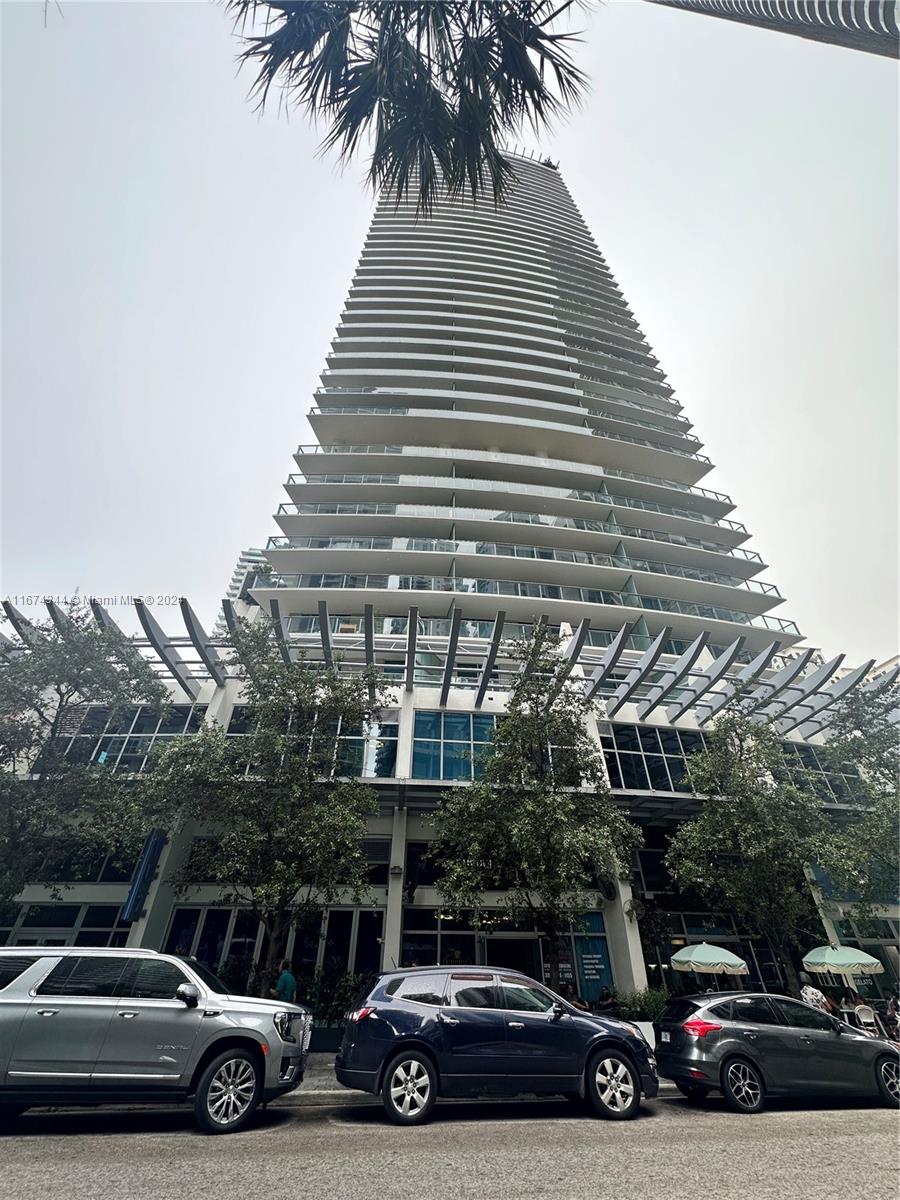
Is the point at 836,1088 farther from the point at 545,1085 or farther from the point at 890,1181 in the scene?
the point at 545,1085

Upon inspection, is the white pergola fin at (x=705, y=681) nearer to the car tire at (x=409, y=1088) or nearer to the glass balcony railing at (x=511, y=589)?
the glass balcony railing at (x=511, y=589)

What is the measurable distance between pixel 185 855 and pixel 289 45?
17.6 metres

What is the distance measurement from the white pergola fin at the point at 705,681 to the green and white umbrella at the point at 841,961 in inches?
276

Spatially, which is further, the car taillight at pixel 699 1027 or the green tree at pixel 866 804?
the green tree at pixel 866 804

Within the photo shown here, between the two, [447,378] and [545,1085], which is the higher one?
Answer: [447,378]

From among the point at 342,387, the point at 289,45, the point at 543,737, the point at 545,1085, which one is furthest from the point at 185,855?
the point at 342,387

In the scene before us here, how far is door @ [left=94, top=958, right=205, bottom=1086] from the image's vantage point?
5.34 metres

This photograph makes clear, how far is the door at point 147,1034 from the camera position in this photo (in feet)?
17.5

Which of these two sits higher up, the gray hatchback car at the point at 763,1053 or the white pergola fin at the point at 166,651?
the white pergola fin at the point at 166,651

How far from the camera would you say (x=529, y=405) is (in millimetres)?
33375

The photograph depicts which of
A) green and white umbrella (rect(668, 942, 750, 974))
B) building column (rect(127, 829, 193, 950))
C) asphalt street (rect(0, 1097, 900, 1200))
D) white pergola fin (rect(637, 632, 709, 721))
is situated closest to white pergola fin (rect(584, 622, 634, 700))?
white pergola fin (rect(637, 632, 709, 721))

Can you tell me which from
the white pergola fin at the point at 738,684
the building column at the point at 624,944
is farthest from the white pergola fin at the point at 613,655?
the building column at the point at 624,944

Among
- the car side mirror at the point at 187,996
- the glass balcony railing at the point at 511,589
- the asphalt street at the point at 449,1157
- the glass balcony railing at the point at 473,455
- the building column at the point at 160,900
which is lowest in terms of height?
the asphalt street at the point at 449,1157

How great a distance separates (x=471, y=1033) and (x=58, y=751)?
11910mm
